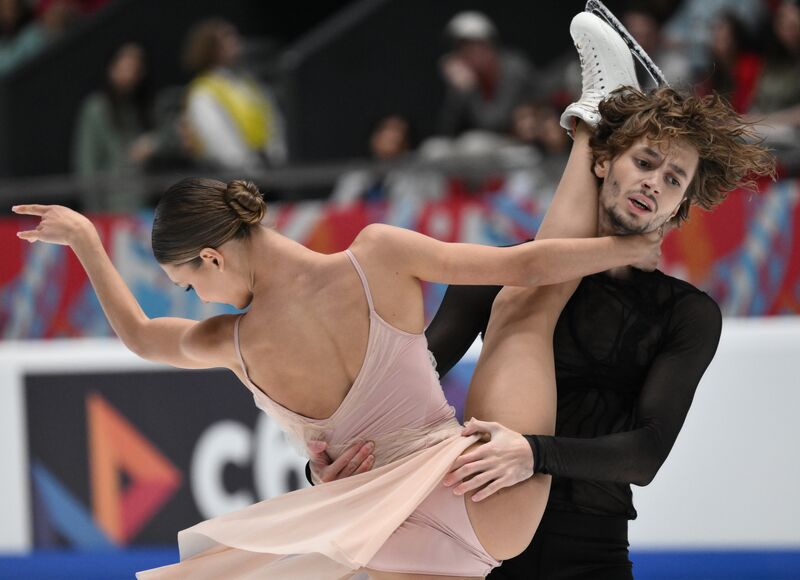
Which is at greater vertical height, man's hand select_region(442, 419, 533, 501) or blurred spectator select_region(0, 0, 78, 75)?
blurred spectator select_region(0, 0, 78, 75)

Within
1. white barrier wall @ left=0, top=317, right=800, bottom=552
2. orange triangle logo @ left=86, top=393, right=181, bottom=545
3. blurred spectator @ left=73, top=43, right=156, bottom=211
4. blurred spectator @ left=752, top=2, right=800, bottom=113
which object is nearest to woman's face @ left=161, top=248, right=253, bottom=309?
white barrier wall @ left=0, top=317, right=800, bottom=552

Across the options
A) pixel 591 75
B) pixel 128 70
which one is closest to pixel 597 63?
pixel 591 75

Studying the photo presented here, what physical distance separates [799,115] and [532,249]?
321 centimetres

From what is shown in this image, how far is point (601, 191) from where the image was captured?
269 centimetres

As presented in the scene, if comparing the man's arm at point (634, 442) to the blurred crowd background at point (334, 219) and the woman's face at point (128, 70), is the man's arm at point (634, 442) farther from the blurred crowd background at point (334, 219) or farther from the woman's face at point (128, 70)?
the woman's face at point (128, 70)

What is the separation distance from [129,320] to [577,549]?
1044mm

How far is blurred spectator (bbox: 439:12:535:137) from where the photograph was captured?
6395 millimetres

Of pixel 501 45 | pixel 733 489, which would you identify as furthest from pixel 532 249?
pixel 501 45

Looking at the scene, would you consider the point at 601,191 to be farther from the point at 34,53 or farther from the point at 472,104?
the point at 34,53

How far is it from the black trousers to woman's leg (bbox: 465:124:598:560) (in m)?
0.15

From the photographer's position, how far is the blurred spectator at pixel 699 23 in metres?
6.34

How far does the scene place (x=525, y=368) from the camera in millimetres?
2561

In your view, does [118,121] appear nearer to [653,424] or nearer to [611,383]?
[611,383]

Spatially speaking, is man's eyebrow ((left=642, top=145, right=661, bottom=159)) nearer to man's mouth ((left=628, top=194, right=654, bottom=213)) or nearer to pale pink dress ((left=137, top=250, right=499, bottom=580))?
man's mouth ((left=628, top=194, right=654, bottom=213))
